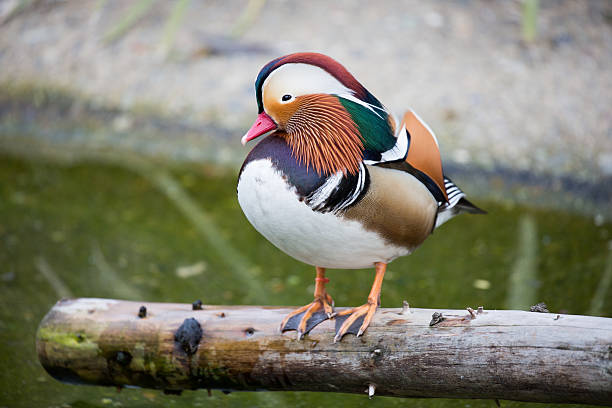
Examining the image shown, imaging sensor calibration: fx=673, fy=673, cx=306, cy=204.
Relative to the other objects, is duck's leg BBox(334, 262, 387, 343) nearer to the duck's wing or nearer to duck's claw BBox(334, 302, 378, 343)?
duck's claw BBox(334, 302, 378, 343)

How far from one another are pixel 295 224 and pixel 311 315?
414 mm

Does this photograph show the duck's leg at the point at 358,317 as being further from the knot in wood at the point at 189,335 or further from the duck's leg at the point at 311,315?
the knot in wood at the point at 189,335

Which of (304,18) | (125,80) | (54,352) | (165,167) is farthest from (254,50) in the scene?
(54,352)

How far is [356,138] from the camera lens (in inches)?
71.6

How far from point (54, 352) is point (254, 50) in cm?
390

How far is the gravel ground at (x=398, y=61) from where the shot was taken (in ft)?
16.0

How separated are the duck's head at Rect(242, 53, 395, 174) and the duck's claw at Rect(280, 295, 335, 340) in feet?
1.70

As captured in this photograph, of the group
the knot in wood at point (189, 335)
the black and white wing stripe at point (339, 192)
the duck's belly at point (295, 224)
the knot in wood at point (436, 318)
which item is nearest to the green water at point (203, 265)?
the knot in wood at point (189, 335)

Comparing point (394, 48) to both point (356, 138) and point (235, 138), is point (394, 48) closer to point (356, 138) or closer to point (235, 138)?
point (235, 138)

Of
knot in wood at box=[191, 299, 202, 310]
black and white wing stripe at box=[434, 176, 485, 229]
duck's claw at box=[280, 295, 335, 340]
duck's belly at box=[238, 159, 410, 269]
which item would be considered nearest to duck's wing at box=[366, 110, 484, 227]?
black and white wing stripe at box=[434, 176, 485, 229]

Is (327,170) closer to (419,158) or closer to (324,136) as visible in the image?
(324,136)

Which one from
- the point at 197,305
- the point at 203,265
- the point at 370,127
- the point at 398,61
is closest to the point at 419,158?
the point at 370,127

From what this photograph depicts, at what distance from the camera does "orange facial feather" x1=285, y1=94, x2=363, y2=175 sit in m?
1.77

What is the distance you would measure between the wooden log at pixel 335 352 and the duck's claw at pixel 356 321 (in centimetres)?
2
